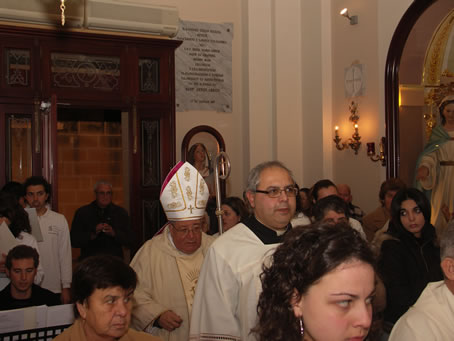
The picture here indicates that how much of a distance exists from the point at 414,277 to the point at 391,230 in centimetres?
43

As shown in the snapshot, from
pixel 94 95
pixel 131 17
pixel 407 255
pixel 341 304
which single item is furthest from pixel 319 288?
pixel 131 17

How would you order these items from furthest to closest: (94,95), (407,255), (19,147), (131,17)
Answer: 1. (131,17)
2. (94,95)
3. (19,147)
4. (407,255)

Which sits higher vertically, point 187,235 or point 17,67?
point 17,67

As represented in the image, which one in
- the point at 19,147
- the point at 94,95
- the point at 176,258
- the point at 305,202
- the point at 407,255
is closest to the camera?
the point at 407,255

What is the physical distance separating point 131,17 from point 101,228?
10.9ft

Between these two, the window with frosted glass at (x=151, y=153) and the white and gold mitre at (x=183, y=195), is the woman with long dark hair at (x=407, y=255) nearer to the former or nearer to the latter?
the white and gold mitre at (x=183, y=195)

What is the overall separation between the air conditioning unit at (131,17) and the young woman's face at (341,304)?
21.3 feet

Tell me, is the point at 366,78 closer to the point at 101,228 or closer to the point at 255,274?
the point at 101,228

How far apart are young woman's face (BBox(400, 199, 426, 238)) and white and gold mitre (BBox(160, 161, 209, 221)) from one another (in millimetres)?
1452

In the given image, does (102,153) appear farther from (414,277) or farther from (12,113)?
(414,277)

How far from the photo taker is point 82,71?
23.0 feet

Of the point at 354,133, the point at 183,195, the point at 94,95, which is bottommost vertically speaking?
the point at 183,195

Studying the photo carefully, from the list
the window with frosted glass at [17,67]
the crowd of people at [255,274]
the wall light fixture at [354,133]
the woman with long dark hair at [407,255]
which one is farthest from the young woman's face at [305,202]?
the window with frosted glass at [17,67]

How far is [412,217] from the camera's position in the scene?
3732mm
